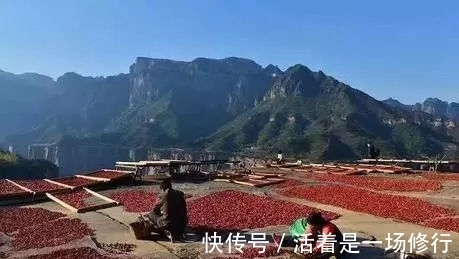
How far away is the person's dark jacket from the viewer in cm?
1702

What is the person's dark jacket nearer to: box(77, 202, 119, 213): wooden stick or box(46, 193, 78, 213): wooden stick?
box(77, 202, 119, 213): wooden stick

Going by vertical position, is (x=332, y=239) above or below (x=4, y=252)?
above

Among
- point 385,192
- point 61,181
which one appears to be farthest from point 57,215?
point 385,192

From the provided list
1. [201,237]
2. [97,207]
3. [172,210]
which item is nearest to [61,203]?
[97,207]

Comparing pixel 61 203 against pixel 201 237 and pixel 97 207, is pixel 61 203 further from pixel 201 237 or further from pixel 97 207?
pixel 201 237

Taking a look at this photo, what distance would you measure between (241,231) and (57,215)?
1044 cm

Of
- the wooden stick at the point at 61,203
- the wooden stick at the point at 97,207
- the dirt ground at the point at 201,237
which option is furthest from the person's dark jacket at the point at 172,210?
the wooden stick at the point at 61,203

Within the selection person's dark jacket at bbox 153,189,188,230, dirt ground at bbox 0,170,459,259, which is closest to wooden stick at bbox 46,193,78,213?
dirt ground at bbox 0,170,459,259

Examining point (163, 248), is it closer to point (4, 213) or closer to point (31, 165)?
point (4, 213)

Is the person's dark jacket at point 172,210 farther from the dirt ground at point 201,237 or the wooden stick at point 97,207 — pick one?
the wooden stick at point 97,207

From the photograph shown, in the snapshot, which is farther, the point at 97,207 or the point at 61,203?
the point at 61,203

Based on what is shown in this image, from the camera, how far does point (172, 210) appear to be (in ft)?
56.1

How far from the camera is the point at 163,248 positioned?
16.2 metres

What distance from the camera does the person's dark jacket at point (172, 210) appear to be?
670 inches
